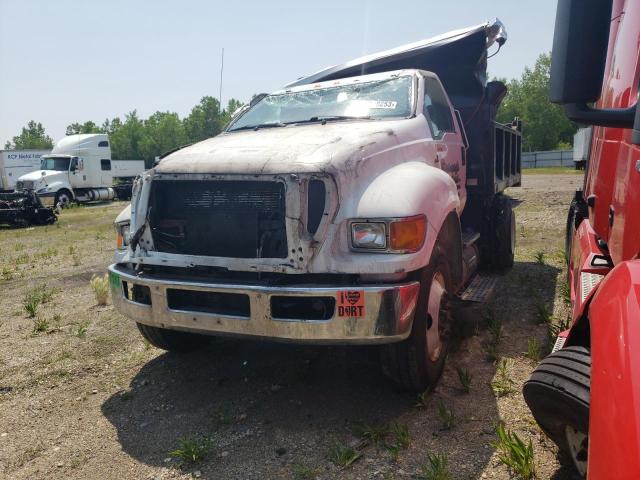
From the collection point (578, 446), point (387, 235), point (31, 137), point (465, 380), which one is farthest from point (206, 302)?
point (31, 137)

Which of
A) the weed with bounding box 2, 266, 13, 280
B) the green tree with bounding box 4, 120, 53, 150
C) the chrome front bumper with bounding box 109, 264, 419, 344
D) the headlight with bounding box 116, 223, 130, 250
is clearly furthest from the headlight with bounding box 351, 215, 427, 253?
the green tree with bounding box 4, 120, 53, 150

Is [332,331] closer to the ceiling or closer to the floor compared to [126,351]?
closer to the ceiling

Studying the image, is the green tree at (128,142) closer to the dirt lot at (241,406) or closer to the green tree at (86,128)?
the green tree at (86,128)

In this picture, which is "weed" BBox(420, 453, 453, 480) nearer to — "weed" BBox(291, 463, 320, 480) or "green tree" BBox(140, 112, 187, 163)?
"weed" BBox(291, 463, 320, 480)

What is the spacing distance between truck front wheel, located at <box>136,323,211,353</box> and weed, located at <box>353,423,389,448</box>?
1.65 meters

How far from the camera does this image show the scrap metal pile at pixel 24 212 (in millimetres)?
16578

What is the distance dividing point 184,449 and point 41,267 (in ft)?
24.0

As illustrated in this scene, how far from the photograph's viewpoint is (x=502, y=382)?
3521mm

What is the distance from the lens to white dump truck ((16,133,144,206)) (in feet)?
76.0

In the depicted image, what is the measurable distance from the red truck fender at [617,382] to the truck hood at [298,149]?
1.70 metres

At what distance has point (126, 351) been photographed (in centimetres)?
460

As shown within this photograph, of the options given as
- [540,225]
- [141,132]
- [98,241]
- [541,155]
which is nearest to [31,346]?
[98,241]

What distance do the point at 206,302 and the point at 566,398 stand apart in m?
2.14

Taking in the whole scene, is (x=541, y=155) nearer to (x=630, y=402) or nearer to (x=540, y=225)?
(x=540, y=225)
